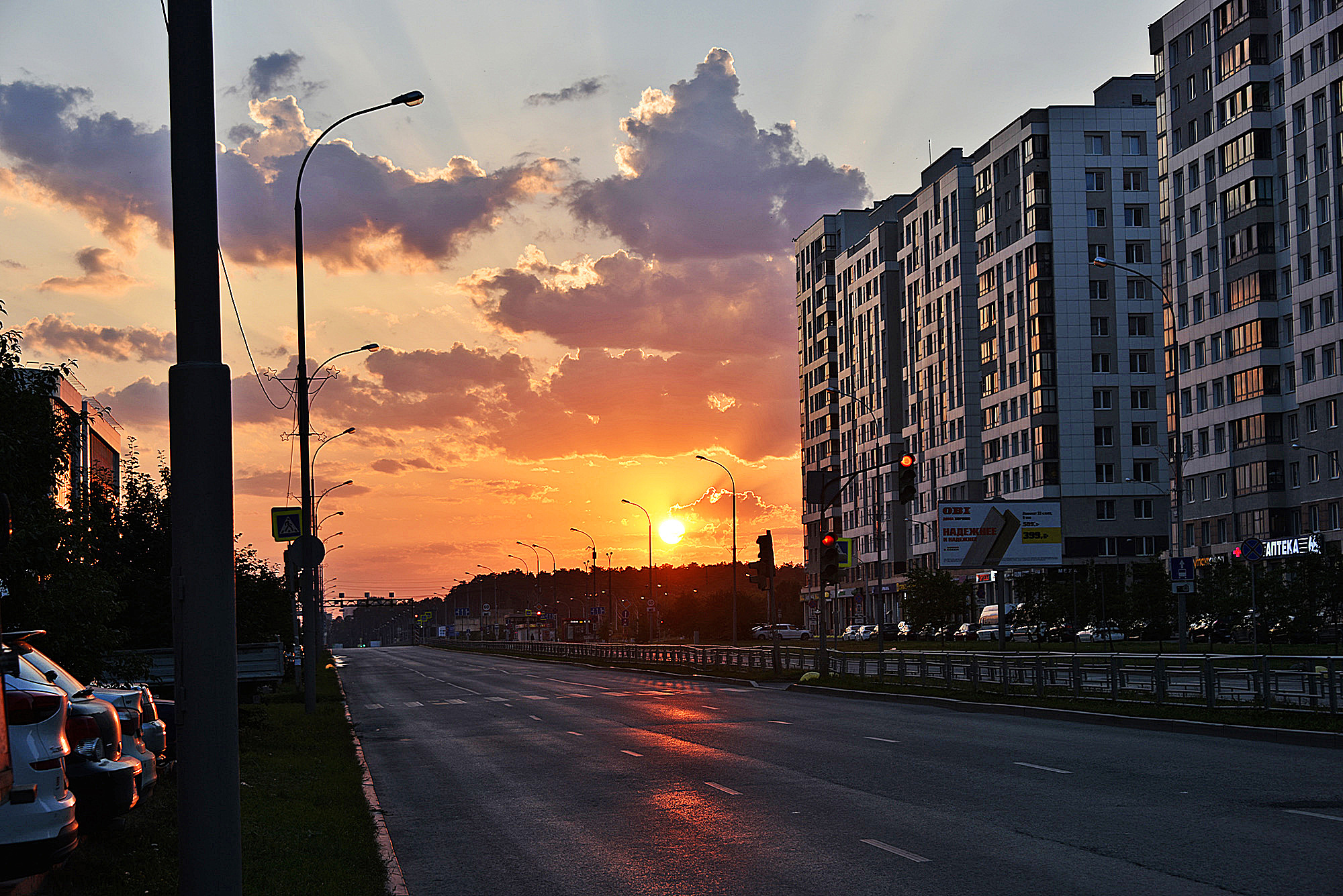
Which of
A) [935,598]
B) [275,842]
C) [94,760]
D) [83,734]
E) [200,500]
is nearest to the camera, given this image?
[200,500]

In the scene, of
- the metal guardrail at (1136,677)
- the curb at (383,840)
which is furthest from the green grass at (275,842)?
the metal guardrail at (1136,677)

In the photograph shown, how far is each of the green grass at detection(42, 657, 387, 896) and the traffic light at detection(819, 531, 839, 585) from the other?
686 inches

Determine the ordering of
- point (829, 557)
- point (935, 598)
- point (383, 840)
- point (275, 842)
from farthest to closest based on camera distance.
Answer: point (935, 598), point (829, 557), point (383, 840), point (275, 842)

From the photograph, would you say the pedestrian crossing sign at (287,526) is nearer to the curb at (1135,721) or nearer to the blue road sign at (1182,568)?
the curb at (1135,721)

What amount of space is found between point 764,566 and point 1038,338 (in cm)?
7069

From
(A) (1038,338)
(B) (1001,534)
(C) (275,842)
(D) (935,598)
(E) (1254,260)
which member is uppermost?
(E) (1254,260)

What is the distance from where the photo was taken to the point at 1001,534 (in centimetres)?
5759

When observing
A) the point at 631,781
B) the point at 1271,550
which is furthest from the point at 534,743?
the point at 1271,550

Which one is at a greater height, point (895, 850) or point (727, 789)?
point (895, 850)

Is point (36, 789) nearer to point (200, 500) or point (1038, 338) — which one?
→ point (200, 500)

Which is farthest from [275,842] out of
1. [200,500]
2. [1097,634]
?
[1097,634]

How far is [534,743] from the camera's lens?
78.2 ft

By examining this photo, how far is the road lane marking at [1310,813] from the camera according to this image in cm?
1230

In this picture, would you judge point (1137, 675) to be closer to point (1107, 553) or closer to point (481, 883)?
point (481, 883)
